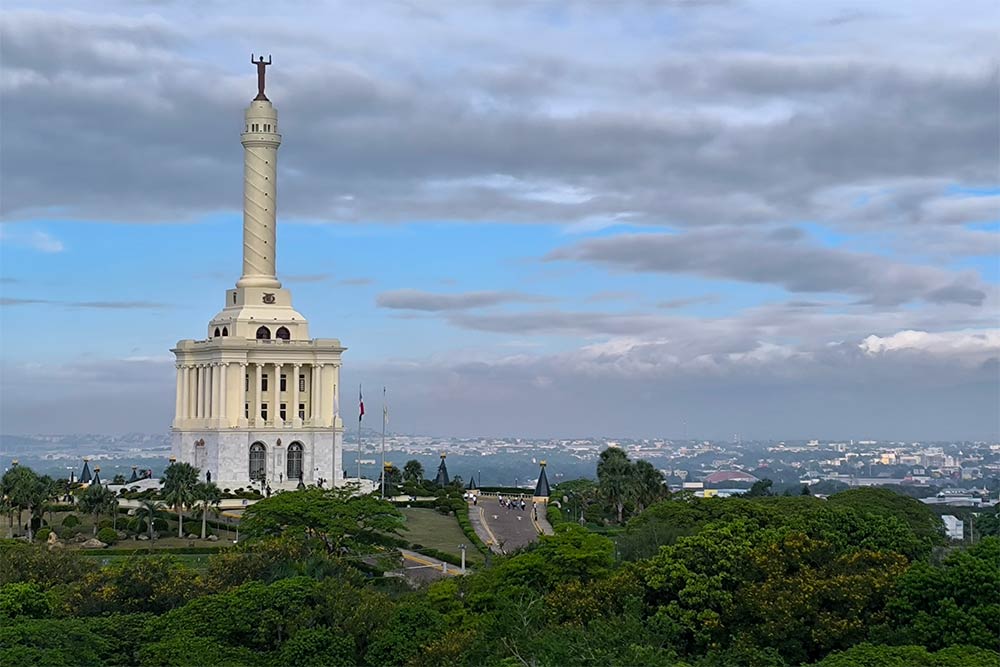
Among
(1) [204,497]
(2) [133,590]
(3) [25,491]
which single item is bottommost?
(2) [133,590]

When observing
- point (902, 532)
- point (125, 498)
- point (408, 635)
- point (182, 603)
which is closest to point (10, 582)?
point (182, 603)

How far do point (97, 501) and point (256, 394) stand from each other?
29.5 m

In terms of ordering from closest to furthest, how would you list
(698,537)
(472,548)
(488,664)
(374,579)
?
(488,664) < (698,537) < (374,579) < (472,548)

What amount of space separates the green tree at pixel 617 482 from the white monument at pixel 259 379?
23022mm

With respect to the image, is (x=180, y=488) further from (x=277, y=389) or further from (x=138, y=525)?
(x=277, y=389)

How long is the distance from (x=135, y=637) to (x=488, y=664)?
1163 centimetres

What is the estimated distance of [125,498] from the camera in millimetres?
87875

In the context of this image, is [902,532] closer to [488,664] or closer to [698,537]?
[698,537]

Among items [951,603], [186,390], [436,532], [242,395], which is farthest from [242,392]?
[951,603]

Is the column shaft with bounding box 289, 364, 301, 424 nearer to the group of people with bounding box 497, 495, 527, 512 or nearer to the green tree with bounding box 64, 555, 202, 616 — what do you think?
the group of people with bounding box 497, 495, 527, 512


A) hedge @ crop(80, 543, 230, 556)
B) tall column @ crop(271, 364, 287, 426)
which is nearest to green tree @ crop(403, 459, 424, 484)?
tall column @ crop(271, 364, 287, 426)

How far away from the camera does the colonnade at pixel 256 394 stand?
101312 mm

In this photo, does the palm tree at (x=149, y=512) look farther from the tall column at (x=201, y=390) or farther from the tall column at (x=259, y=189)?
the tall column at (x=259, y=189)

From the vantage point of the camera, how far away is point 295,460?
102562 mm
